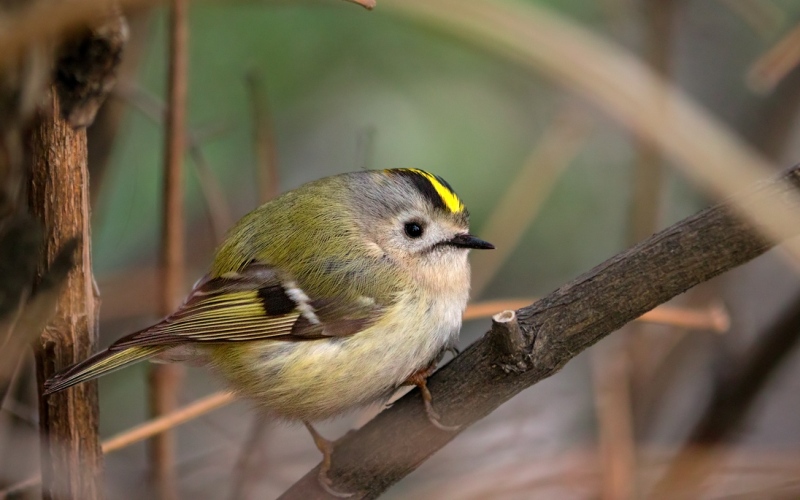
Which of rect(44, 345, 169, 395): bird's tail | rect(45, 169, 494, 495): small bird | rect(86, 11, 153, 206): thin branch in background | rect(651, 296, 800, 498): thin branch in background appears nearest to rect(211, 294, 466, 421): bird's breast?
rect(45, 169, 494, 495): small bird

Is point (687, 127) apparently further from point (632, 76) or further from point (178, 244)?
point (178, 244)

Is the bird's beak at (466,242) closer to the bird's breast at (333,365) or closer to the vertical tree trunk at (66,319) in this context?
the bird's breast at (333,365)

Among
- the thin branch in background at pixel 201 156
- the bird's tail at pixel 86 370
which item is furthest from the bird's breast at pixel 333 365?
the thin branch in background at pixel 201 156

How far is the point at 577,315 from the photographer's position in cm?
121

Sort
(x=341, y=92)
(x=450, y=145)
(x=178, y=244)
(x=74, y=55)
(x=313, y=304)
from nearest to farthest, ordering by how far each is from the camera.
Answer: (x=74, y=55)
(x=313, y=304)
(x=178, y=244)
(x=450, y=145)
(x=341, y=92)

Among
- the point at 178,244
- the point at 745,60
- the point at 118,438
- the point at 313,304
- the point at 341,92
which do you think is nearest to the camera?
the point at 118,438

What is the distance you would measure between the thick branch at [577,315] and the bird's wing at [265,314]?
0.24 m

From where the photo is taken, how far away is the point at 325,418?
1669 mm

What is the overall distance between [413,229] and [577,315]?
0.73 m

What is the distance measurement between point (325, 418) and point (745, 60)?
233cm

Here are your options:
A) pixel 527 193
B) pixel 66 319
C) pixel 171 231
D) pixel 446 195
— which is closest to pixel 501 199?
pixel 527 193

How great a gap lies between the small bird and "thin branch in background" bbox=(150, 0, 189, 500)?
0.13 meters

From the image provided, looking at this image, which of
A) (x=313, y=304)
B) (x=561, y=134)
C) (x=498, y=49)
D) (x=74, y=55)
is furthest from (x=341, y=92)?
(x=74, y=55)

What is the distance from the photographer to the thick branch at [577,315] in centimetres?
112
